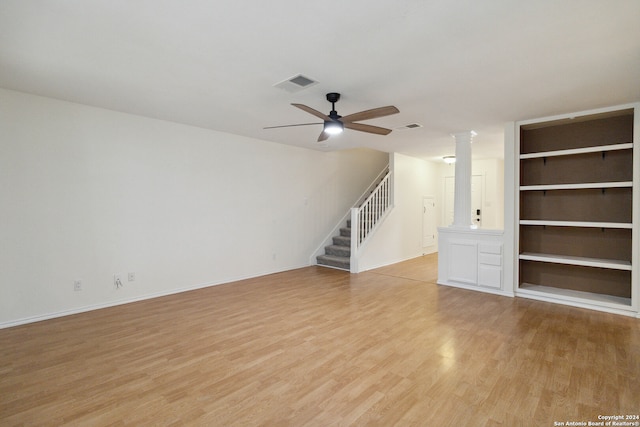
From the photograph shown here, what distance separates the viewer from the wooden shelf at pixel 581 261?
3.93 meters

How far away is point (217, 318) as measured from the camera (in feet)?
12.2

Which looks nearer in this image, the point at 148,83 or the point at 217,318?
the point at 148,83

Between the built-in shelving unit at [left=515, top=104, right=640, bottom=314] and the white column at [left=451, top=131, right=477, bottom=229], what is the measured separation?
775 mm

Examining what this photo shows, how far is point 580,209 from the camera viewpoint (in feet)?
14.6

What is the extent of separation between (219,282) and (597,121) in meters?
6.23

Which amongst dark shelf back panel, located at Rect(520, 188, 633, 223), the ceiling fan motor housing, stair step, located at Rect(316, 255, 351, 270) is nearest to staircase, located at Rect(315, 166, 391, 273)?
stair step, located at Rect(316, 255, 351, 270)

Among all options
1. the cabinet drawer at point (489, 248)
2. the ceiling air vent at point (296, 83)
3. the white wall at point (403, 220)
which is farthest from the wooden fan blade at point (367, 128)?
the white wall at point (403, 220)

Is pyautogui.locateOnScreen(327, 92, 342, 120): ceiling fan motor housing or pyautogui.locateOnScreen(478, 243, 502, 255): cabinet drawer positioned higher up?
pyautogui.locateOnScreen(327, 92, 342, 120): ceiling fan motor housing

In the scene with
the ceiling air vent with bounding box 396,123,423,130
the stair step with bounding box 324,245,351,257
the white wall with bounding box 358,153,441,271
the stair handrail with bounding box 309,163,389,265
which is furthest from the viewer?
the stair handrail with bounding box 309,163,389,265

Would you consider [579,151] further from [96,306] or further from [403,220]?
[96,306]

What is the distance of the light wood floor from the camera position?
6.67 feet

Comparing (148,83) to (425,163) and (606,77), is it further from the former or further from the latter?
(425,163)

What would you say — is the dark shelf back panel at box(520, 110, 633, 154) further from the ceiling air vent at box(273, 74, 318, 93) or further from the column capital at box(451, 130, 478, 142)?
the ceiling air vent at box(273, 74, 318, 93)

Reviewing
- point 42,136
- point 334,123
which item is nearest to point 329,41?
point 334,123
